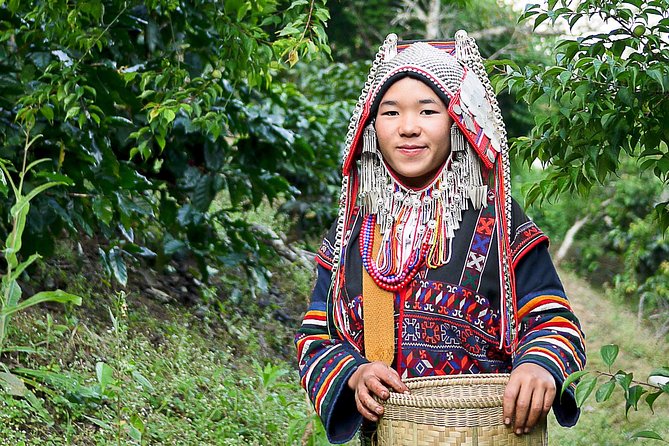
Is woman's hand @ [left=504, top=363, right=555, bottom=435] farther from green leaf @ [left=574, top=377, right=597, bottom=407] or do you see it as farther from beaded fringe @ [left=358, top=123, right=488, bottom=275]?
beaded fringe @ [left=358, top=123, right=488, bottom=275]

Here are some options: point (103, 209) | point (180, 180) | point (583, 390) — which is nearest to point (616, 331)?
point (180, 180)

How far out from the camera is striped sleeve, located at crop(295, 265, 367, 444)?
7.46ft

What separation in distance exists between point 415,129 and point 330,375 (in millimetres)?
627

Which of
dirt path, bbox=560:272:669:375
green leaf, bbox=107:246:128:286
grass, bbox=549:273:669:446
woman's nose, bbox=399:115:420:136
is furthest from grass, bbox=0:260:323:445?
dirt path, bbox=560:272:669:375

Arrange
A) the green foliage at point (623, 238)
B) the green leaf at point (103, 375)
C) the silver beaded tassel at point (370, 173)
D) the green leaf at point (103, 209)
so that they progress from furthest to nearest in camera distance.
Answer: the green foliage at point (623, 238)
the green leaf at point (103, 209)
the green leaf at point (103, 375)
the silver beaded tassel at point (370, 173)

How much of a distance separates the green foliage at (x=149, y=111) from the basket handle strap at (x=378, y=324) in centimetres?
112

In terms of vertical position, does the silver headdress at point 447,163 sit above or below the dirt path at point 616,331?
above

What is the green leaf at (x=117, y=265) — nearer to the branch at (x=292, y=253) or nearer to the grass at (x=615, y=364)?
the branch at (x=292, y=253)

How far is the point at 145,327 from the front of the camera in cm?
473

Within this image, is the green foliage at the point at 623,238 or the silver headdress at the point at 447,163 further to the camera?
the green foliage at the point at 623,238

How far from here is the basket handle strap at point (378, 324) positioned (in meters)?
2.31

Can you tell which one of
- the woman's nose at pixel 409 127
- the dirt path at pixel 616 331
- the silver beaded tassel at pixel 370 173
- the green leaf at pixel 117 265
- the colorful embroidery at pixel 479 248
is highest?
the woman's nose at pixel 409 127

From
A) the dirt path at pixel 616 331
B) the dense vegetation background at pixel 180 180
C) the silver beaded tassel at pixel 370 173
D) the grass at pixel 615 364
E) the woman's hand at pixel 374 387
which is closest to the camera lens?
the woman's hand at pixel 374 387

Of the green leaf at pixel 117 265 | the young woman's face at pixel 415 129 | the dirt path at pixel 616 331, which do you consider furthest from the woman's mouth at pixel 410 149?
the dirt path at pixel 616 331
